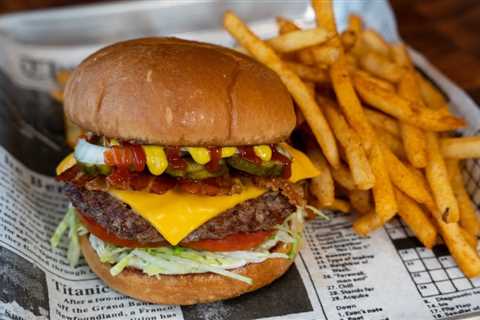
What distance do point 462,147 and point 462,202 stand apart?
0.81 feet

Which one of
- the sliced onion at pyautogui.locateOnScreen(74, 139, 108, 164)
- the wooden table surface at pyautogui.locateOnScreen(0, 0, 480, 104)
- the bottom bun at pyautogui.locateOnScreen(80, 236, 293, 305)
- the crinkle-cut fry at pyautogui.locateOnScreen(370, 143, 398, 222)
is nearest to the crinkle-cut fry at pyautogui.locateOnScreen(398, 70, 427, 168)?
the crinkle-cut fry at pyautogui.locateOnScreen(370, 143, 398, 222)

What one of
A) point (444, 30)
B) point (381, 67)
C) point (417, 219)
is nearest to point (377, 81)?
point (381, 67)

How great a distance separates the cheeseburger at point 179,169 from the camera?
2.15 m

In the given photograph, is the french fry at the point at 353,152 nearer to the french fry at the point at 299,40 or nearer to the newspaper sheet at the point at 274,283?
the french fry at the point at 299,40

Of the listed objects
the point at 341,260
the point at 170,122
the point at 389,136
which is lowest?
the point at 341,260

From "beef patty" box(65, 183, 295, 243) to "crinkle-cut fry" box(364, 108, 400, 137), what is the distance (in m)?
0.63

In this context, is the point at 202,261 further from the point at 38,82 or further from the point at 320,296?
the point at 38,82

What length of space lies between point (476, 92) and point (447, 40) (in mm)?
670

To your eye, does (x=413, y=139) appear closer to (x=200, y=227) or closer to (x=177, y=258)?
(x=200, y=227)

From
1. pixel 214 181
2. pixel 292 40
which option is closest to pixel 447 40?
pixel 292 40

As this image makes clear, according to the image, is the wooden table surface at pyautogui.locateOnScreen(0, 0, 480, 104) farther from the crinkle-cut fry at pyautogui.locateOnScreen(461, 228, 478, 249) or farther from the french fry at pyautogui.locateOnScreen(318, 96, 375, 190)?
the french fry at pyautogui.locateOnScreen(318, 96, 375, 190)

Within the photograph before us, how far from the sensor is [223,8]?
4270mm

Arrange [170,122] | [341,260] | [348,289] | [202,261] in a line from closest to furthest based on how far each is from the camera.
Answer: [170,122]
[202,261]
[348,289]
[341,260]

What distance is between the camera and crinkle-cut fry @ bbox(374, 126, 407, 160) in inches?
107
